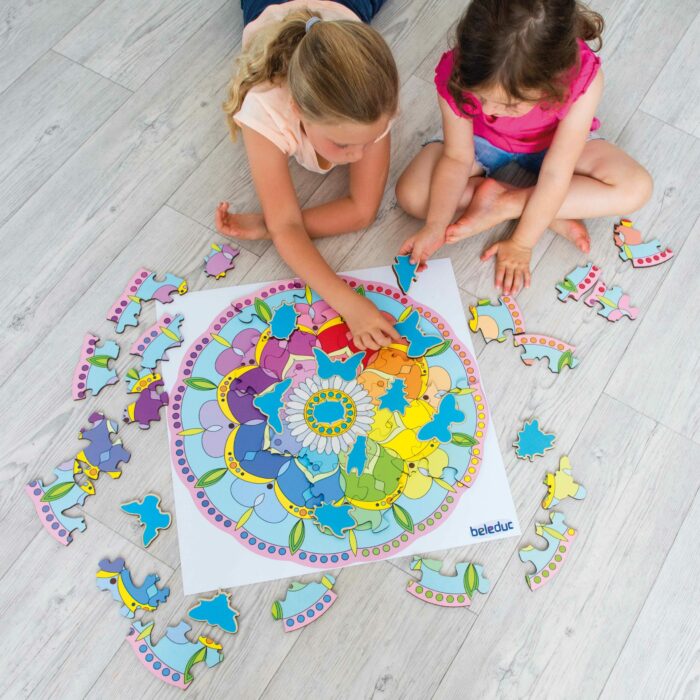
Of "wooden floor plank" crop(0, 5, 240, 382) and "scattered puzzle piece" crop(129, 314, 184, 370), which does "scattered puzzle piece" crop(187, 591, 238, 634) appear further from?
"wooden floor plank" crop(0, 5, 240, 382)

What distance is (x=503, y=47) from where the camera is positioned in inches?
31.4

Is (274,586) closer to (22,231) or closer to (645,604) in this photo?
(645,604)

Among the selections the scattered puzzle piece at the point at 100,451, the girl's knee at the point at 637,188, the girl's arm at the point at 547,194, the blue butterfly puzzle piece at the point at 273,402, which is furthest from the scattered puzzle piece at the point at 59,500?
the girl's knee at the point at 637,188

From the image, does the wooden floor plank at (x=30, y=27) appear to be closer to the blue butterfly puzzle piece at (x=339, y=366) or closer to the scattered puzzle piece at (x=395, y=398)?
the blue butterfly puzzle piece at (x=339, y=366)

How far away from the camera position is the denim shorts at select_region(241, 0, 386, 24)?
1.18 metres

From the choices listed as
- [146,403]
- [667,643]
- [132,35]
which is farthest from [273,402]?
[132,35]

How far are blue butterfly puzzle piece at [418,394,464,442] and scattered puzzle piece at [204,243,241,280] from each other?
384mm

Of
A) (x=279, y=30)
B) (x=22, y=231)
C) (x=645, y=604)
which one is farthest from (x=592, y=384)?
(x=22, y=231)

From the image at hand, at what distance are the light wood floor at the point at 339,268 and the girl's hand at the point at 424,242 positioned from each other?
50mm

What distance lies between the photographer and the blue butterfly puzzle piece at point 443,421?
101 cm

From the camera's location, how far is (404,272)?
3.63 feet

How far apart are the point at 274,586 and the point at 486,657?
0.28 meters

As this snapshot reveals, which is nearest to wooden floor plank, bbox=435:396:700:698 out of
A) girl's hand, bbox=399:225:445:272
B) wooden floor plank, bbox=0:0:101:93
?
girl's hand, bbox=399:225:445:272

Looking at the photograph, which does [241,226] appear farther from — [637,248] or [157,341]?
[637,248]
